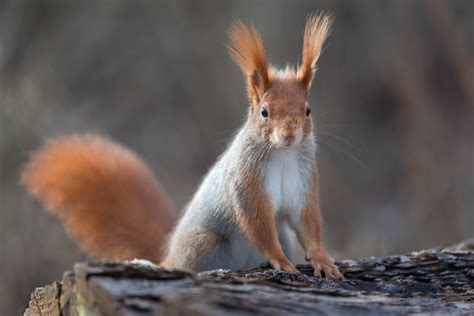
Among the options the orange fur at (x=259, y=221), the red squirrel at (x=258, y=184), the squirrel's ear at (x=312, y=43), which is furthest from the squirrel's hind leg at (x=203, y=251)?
the squirrel's ear at (x=312, y=43)

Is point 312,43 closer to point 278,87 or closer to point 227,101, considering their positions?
point 278,87

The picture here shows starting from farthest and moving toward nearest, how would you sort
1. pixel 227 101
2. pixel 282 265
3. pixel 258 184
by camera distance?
pixel 227 101
pixel 258 184
pixel 282 265

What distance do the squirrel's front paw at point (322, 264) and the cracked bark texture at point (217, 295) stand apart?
138mm

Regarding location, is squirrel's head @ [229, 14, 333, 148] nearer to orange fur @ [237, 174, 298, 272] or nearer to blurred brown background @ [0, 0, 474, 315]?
orange fur @ [237, 174, 298, 272]

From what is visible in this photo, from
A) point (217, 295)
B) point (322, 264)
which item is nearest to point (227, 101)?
point (322, 264)

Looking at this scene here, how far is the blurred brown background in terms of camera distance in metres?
5.72

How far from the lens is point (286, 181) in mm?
3322

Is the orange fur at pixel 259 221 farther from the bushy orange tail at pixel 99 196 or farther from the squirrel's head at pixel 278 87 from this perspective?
the bushy orange tail at pixel 99 196

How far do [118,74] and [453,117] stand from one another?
340 cm

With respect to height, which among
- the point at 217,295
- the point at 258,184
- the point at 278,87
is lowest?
the point at 217,295

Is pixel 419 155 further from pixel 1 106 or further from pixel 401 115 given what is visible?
pixel 1 106

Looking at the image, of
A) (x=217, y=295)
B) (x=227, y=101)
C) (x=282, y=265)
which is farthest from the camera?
(x=227, y=101)

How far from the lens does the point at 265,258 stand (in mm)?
3379

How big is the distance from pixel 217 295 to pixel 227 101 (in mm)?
5484
